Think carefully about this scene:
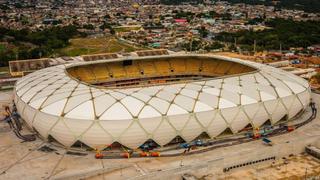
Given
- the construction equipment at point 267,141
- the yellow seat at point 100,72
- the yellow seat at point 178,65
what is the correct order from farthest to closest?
the yellow seat at point 178,65 < the yellow seat at point 100,72 < the construction equipment at point 267,141

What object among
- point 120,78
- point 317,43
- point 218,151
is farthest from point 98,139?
point 317,43

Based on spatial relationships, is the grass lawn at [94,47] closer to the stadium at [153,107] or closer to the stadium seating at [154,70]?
the stadium seating at [154,70]

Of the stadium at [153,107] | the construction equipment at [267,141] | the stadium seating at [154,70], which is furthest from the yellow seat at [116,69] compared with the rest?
the construction equipment at [267,141]

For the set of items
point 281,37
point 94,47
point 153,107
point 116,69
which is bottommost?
point 94,47

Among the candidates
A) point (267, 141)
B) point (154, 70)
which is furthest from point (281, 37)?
point (267, 141)

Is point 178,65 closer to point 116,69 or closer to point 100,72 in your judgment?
point 116,69

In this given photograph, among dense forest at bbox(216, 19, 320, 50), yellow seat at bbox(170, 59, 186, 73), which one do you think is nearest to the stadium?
yellow seat at bbox(170, 59, 186, 73)

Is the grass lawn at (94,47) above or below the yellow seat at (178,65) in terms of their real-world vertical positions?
below

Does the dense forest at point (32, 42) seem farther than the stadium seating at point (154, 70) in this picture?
Yes
